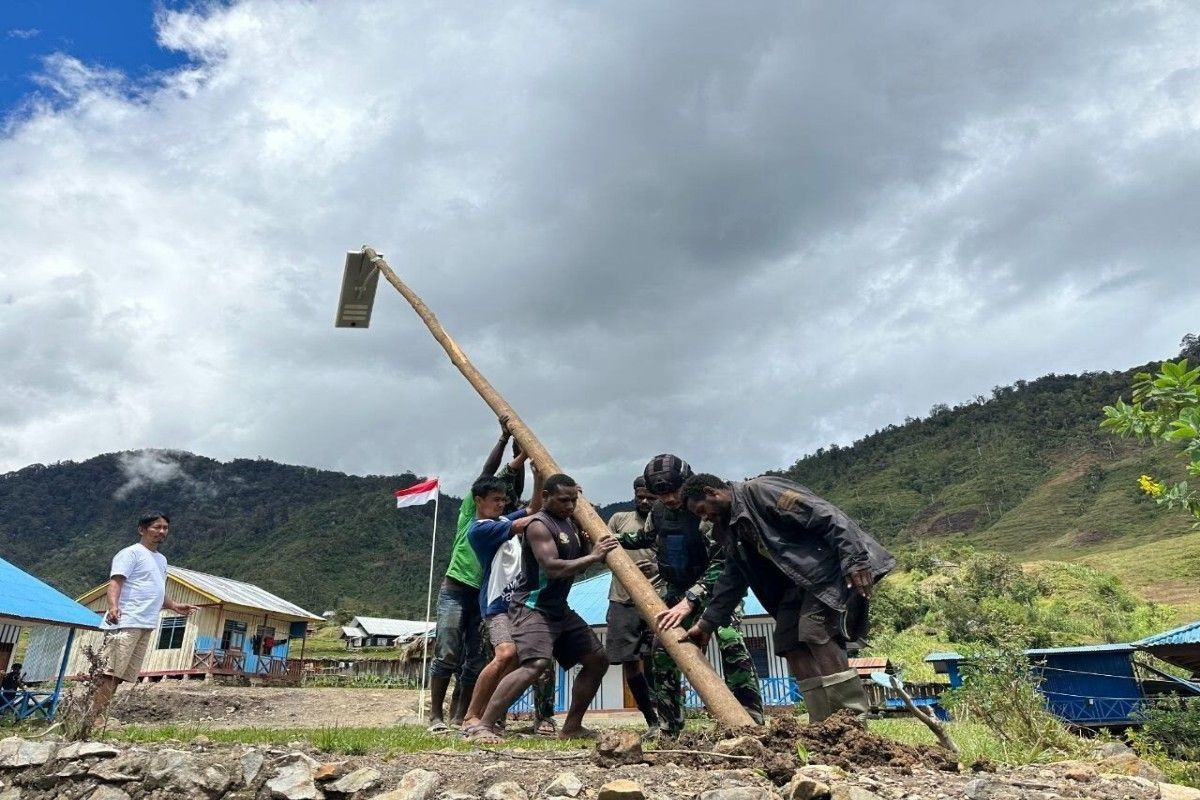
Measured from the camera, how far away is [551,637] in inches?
202

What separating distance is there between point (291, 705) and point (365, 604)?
57841 mm

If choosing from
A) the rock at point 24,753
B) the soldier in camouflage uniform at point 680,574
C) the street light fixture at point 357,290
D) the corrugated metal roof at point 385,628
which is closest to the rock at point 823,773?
the soldier in camouflage uniform at point 680,574

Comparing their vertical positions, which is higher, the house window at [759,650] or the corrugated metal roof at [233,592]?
the corrugated metal roof at [233,592]

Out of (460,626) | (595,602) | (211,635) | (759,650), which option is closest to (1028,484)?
(759,650)

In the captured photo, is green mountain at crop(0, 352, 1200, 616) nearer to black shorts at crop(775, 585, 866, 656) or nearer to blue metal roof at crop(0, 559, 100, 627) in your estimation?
blue metal roof at crop(0, 559, 100, 627)

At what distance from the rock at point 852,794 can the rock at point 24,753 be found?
3911 mm

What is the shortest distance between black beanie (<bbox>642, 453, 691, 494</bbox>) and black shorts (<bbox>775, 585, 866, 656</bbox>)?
1.20m

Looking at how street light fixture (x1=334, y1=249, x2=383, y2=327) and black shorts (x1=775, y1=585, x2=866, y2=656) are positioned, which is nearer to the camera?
black shorts (x1=775, y1=585, x2=866, y2=656)

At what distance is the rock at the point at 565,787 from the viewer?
9.91 feet

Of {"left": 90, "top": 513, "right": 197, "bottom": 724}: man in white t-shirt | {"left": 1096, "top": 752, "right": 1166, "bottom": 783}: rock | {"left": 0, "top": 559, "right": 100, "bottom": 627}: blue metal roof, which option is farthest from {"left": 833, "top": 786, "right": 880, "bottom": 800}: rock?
{"left": 0, "top": 559, "right": 100, "bottom": 627}: blue metal roof

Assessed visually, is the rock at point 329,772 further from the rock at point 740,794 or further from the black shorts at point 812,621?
the black shorts at point 812,621

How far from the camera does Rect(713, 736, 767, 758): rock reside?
3365 millimetres

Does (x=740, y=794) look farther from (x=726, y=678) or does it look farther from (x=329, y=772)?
(x=726, y=678)

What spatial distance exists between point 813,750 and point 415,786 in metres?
1.70
